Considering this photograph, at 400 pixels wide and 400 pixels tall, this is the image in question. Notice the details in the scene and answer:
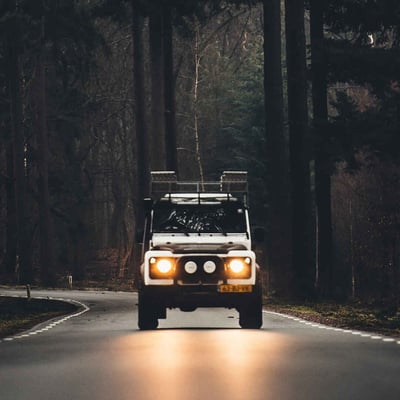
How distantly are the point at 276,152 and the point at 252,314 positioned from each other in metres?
20.0

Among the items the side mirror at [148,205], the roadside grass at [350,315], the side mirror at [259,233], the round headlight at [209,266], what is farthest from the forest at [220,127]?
the round headlight at [209,266]

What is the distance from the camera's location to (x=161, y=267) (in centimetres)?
2522

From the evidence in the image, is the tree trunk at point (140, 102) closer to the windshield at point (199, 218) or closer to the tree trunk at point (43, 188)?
the tree trunk at point (43, 188)

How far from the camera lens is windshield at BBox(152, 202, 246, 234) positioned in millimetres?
26703

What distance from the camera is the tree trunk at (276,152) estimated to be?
1806 inches

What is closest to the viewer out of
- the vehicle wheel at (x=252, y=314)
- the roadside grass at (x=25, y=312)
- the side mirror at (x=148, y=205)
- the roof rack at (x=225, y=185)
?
the vehicle wheel at (x=252, y=314)

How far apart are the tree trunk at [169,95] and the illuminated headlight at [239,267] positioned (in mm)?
31630

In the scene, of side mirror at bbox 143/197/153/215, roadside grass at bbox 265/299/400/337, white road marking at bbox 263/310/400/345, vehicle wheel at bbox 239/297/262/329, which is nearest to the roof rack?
side mirror at bbox 143/197/153/215

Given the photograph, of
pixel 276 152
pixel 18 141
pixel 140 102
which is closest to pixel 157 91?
pixel 140 102

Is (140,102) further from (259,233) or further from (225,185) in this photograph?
(259,233)

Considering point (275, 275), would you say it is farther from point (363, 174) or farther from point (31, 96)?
point (31, 96)

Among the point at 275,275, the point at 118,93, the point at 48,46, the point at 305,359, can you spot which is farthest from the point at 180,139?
the point at 305,359

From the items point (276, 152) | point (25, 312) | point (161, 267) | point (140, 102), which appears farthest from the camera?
point (140, 102)

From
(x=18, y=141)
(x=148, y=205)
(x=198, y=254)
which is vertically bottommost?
(x=198, y=254)
